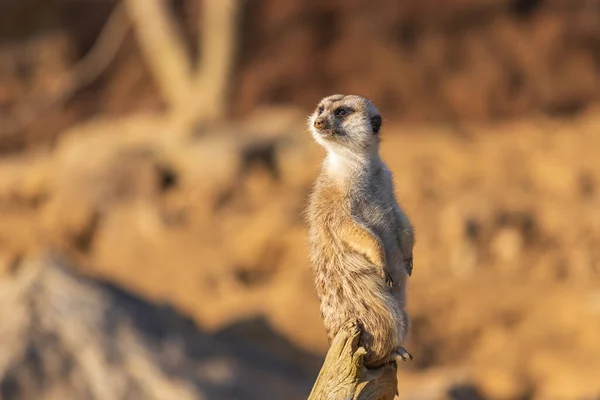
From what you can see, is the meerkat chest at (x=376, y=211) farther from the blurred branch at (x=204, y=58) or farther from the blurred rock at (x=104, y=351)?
the blurred branch at (x=204, y=58)

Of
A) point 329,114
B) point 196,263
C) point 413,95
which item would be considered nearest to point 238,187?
point 196,263

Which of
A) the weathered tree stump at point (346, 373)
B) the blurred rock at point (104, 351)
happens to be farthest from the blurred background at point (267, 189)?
the weathered tree stump at point (346, 373)

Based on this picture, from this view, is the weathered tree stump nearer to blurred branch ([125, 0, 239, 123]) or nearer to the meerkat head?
the meerkat head

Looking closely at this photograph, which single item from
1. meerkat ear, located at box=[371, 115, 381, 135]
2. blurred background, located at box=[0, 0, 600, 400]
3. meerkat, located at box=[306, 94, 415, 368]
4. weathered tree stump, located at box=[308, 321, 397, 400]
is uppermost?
blurred background, located at box=[0, 0, 600, 400]

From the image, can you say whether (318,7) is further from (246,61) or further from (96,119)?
(96,119)

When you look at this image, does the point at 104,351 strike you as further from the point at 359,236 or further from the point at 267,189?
the point at 267,189

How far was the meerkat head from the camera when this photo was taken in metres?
2.70

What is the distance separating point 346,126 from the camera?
271 centimetres

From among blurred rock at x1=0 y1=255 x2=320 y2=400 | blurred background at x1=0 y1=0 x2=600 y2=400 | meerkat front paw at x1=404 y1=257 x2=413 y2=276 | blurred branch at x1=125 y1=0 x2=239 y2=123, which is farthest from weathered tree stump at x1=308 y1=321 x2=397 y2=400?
blurred branch at x1=125 y1=0 x2=239 y2=123

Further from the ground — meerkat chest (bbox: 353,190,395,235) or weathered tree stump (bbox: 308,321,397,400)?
meerkat chest (bbox: 353,190,395,235)

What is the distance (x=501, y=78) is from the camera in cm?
1352

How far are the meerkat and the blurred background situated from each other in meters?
0.71

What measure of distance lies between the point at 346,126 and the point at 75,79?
484 inches

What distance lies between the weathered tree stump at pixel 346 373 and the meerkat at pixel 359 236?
38mm
